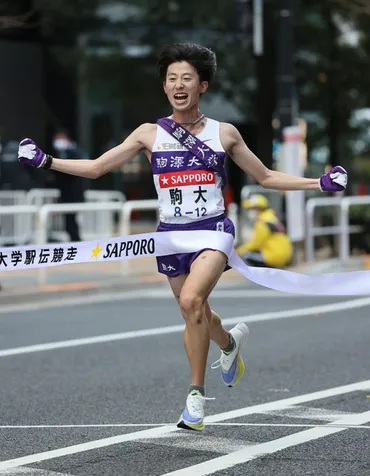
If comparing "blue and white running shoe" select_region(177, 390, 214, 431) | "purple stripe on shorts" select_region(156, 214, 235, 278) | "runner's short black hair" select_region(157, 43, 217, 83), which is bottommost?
"blue and white running shoe" select_region(177, 390, 214, 431)

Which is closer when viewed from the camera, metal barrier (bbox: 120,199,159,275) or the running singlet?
the running singlet

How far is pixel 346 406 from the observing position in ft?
29.0

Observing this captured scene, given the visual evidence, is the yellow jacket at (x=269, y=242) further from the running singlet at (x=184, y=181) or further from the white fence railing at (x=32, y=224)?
the running singlet at (x=184, y=181)

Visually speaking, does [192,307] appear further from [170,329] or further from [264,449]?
[170,329]

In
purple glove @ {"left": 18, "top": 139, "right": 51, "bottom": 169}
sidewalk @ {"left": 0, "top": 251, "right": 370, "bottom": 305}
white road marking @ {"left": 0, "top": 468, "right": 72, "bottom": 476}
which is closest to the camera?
white road marking @ {"left": 0, "top": 468, "right": 72, "bottom": 476}

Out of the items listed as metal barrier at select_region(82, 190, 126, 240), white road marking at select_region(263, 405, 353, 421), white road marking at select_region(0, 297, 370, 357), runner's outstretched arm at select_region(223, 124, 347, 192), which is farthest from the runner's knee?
metal barrier at select_region(82, 190, 126, 240)

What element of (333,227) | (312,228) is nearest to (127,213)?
(312,228)

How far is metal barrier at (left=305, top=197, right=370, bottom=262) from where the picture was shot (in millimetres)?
21500

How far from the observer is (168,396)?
30.8 feet

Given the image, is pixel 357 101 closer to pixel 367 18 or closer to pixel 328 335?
pixel 367 18

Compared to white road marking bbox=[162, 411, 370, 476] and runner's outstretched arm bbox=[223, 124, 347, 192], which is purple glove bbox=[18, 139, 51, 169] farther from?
white road marking bbox=[162, 411, 370, 476]

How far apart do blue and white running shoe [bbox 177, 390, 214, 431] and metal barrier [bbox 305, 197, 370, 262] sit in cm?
1420

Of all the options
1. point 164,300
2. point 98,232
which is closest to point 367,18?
point 98,232

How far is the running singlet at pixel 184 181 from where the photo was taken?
744 centimetres
